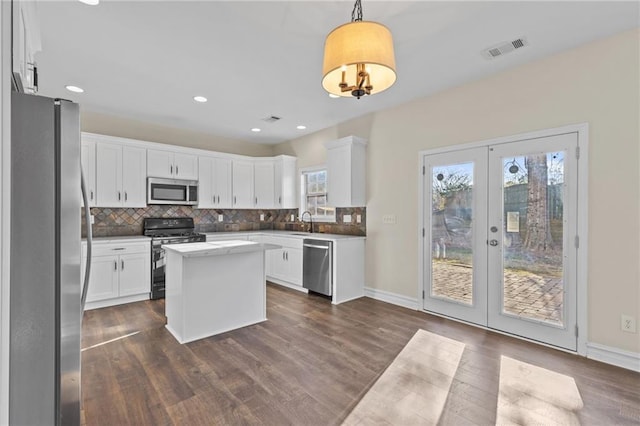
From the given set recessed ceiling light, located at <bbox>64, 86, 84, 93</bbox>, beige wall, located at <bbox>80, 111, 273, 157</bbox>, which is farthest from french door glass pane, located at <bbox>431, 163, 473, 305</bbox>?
recessed ceiling light, located at <bbox>64, 86, 84, 93</bbox>

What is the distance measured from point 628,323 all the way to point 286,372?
2839 mm

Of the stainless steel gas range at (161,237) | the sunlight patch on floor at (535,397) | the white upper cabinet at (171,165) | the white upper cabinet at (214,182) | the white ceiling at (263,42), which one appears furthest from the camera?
the white upper cabinet at (214,182)

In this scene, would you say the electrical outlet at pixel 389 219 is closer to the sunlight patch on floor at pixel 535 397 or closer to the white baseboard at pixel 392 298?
the white baseboard at pixel 392 298

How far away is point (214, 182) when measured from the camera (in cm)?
550

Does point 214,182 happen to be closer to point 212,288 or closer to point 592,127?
point 212,288

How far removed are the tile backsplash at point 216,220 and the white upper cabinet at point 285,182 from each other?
0.27 metres

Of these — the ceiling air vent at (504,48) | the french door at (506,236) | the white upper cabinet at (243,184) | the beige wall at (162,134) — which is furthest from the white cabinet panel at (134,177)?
the ceiling air vent at (504,48)

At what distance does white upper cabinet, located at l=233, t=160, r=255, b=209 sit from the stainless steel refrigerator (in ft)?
15.2

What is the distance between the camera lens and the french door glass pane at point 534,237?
2.92 meters

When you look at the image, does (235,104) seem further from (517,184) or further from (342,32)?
(517,184)

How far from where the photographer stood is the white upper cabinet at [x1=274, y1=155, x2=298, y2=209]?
19.4 ft

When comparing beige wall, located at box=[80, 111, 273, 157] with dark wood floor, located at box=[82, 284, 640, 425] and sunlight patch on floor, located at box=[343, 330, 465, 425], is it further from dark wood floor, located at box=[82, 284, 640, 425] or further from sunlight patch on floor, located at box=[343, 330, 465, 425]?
sunlight patch on floor, located at box=[343, 330, 465, 425]

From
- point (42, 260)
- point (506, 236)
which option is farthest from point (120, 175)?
point (506, 236)

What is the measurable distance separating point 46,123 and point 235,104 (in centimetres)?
328
